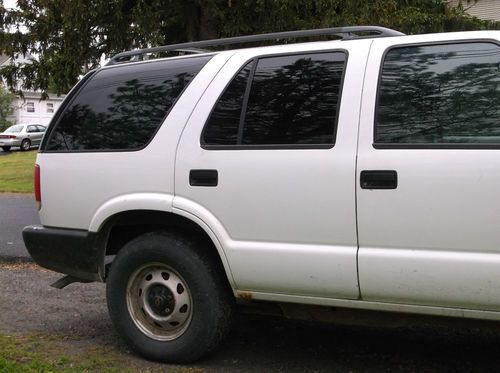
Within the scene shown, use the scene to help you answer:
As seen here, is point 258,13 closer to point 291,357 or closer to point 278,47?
point 278,47

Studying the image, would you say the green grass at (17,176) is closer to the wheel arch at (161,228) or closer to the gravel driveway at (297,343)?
the gravel driveway at (297,343)

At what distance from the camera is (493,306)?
2.95 meters

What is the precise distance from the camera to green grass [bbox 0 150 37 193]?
15417 mm

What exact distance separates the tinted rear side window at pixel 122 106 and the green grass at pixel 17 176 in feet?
37.6

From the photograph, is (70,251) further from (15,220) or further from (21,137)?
(21,137)

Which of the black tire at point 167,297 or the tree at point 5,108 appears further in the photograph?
the tree at point 5,108

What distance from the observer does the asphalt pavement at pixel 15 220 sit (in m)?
7.73

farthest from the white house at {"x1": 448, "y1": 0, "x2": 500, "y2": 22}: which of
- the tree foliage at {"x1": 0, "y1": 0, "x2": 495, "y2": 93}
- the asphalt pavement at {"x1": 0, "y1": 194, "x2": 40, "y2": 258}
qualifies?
the asphalt pavement at {"x1": 0, "y1": 194, "x2": 40, "y2": 258}

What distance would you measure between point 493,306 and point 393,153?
0.92 m

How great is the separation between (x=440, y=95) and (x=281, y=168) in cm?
94

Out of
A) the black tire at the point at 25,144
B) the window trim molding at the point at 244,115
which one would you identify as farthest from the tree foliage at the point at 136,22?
the black tire at the point at 25,144

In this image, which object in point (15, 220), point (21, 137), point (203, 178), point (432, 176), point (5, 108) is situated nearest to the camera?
point (432, 176)

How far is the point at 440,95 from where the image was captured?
312cm

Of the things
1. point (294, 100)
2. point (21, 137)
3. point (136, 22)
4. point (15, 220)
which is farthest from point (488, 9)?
point (21, 137)
